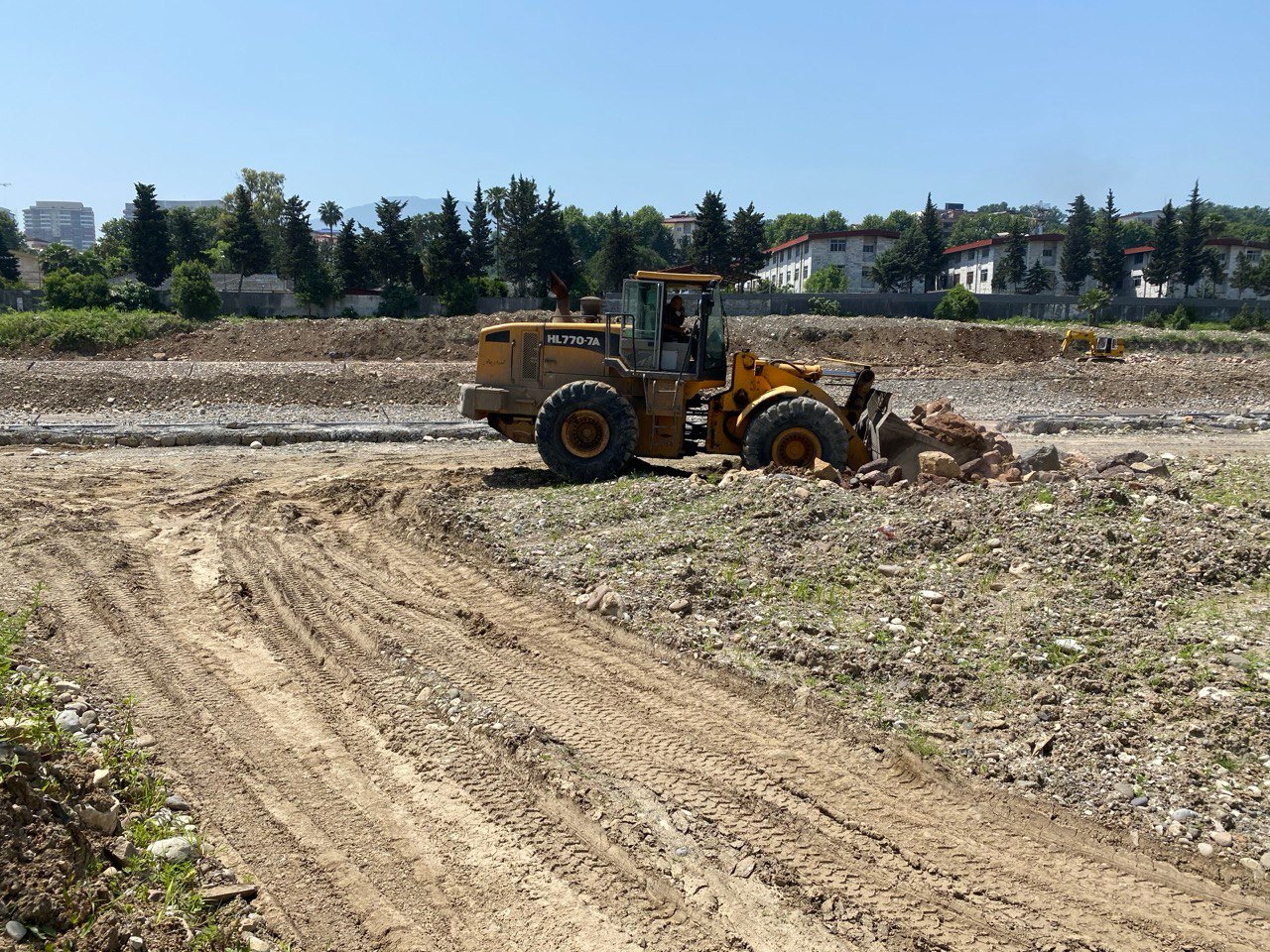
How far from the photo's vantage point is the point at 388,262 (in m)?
52.2

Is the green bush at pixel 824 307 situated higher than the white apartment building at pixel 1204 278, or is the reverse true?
the white apartment building at pixel 1204 278

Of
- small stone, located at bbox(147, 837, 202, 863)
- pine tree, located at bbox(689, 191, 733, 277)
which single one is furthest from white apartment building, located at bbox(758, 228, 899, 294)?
small stone, located at bbox(147, 837, 202, 863)

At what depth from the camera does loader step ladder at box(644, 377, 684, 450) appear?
1257 cm

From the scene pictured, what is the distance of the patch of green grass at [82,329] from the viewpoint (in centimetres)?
3412

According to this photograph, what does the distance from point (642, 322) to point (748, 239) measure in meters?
51.1

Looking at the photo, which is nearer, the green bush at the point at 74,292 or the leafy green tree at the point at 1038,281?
the green bush at the point at 74,292

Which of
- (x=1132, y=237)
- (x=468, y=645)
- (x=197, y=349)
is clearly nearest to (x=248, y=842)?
(x=468, y=645)

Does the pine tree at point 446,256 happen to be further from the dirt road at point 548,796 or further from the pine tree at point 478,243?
the dirt road at point 548,796

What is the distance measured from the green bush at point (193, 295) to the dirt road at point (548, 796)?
36034 millimetres

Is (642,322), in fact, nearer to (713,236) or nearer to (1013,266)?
(713,236)

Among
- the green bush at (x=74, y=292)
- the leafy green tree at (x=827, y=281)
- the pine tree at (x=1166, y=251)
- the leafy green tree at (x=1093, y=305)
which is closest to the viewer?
the green bush at (x=74, y=292)

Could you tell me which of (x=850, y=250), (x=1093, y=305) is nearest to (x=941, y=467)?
(x=1093, y=305)

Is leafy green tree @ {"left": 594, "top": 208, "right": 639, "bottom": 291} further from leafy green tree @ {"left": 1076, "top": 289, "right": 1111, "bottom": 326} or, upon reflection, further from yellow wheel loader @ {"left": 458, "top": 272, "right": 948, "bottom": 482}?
yellow wheel loader @ {"left": 458, "top": 272, "right": 948, "bottom": 482}

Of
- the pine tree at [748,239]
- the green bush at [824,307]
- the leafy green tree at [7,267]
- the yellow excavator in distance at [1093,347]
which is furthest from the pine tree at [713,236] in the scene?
the leafy green tree at [7,267]
